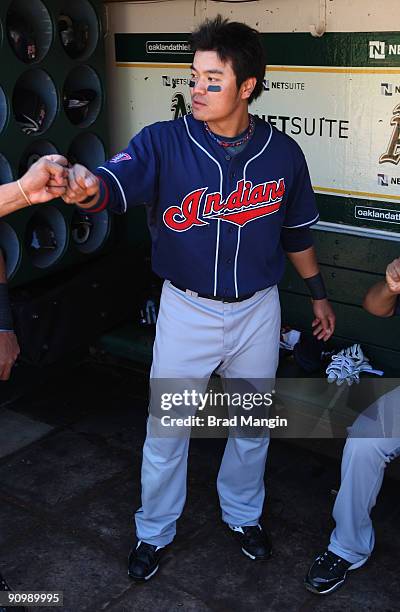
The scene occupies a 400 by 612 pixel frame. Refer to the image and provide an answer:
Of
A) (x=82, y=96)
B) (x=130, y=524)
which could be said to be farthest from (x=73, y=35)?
(x=130, y=524)

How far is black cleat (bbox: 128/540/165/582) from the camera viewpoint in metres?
3.13

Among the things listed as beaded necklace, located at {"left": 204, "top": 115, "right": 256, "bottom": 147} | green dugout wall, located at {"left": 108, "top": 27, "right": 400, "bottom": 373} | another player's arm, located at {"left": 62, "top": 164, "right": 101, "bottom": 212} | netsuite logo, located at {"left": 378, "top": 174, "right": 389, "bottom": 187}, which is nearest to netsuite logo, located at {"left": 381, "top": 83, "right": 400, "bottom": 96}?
green dugout wall, located at {"left": 108, "top": 27, "right": 400, "bottom": 373}

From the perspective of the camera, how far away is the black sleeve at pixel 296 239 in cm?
319

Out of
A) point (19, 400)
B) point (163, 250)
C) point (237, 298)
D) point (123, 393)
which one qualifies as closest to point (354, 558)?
point (237, 298)

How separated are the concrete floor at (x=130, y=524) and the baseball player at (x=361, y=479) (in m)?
0.08

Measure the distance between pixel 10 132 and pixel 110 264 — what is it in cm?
84

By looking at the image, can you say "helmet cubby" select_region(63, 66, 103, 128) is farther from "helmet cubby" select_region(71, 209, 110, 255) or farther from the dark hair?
the dark hair

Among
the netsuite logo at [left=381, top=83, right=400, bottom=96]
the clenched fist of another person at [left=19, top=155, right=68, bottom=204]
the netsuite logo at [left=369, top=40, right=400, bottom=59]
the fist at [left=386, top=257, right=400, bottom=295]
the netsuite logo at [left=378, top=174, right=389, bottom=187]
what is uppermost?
the netsuite logo at [left=369, top=40, right=400, bottom=59]

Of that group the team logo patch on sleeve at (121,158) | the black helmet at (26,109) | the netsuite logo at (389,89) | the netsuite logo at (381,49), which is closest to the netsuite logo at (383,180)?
the netsuite logo at (389,89)

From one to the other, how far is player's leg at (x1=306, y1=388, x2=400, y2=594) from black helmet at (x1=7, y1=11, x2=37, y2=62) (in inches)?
93.6

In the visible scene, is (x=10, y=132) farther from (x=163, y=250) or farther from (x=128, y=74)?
(x=163, y=250)

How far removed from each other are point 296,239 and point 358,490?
3.13 feet

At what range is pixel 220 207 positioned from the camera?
2889 millimetres

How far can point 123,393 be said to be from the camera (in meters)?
4.63
